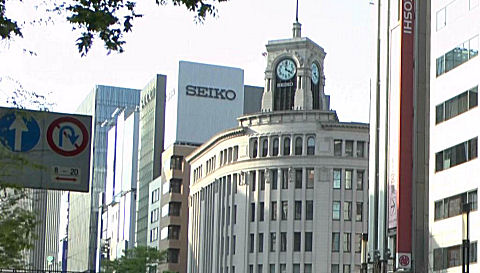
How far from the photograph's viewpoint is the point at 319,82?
13238cm

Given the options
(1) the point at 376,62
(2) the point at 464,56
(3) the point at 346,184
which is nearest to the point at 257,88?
(3) the point at 346,184

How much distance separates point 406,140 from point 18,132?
5823cm

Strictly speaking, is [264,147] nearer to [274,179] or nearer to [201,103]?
[274,179]

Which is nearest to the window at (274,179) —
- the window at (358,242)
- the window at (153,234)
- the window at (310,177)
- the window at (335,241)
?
the window at (310,177)

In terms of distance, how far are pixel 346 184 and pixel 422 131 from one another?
4377 centimetres

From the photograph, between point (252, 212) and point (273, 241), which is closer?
point (273, 241)

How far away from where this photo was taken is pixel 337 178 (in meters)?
121

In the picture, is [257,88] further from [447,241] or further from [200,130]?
[447,241]

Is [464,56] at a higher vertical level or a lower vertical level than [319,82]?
lower

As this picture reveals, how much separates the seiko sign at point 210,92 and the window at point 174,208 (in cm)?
1586

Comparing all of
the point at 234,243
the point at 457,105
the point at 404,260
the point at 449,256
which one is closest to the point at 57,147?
the point at 449,256

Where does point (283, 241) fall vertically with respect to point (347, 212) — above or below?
below

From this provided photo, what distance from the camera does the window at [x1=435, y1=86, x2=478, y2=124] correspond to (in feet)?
229

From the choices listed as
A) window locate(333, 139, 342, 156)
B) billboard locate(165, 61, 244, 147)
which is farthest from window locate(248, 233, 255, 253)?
billboard locate(165, 61, 244, 147)
